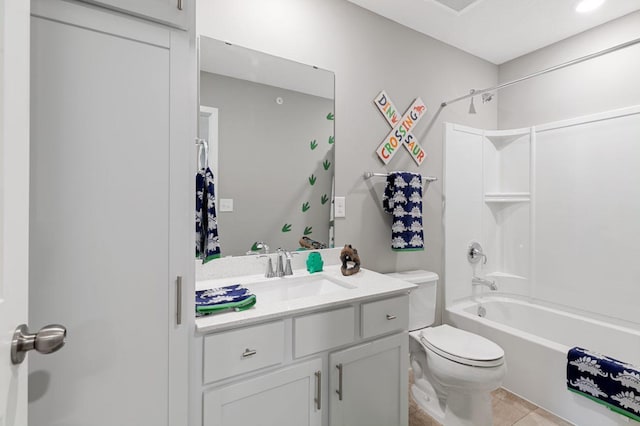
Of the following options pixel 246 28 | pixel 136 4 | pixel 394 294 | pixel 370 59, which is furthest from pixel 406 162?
pixel 136 4

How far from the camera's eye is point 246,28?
5.17 ft

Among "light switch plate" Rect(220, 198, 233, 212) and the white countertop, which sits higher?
"light switch plate" Rect(220, 198, 233, 212)

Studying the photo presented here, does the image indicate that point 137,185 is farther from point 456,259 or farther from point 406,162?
point 456,259

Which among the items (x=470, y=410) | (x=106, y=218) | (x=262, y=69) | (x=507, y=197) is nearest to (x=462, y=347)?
(x=470, y=410)

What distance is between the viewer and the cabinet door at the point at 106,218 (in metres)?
0.73

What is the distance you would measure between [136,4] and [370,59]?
154 cm

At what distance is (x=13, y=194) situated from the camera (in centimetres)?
51

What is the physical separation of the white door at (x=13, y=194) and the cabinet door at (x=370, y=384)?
0.96 meters

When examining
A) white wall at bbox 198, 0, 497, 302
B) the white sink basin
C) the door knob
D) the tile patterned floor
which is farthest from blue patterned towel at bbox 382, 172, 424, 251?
the door knob

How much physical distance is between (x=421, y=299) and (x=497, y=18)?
2.01 m

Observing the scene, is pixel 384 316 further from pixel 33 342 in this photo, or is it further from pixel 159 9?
pixel 159 9

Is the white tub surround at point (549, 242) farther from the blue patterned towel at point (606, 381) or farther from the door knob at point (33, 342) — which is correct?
the door knob at point (33, 342)

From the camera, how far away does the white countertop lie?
1.02 m

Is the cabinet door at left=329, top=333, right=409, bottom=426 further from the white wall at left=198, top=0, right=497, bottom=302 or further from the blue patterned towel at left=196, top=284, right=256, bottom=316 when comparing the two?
the white wall at left=198, top=0, right=497, bottom=302
